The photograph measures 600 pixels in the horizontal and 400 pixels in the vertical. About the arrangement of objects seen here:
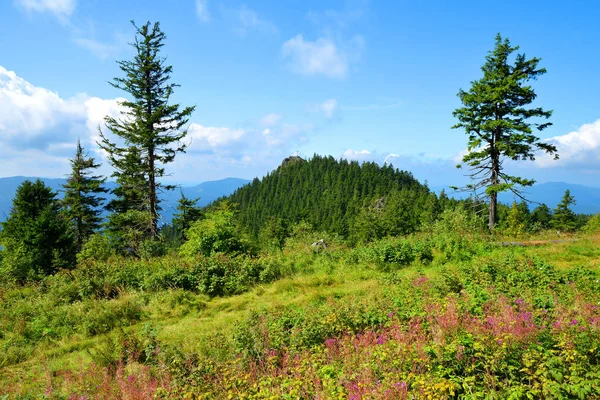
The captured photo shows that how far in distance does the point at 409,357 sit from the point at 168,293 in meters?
8.60

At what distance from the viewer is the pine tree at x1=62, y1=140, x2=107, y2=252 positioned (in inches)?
1236

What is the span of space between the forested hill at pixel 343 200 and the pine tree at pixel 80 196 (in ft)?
219

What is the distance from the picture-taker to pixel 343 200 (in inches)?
5994

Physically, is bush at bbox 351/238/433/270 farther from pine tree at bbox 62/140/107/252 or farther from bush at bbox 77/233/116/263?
pine tree at bbox 62/140/107/252

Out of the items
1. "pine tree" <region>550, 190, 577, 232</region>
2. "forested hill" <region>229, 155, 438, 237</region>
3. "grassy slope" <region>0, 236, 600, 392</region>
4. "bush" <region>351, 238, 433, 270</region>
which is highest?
"forested hill" <region>229, 155, 438, 237</region>

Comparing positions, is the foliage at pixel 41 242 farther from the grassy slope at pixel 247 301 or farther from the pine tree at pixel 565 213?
the pine tree at pixel 565 213

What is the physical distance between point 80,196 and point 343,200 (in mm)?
127315

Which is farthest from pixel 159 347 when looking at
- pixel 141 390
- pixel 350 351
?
pixel 350 351

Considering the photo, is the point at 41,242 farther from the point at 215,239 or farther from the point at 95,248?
the point at 215,239

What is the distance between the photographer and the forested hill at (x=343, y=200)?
103312 millimetres

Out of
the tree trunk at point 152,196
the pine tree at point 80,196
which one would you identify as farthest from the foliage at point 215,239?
the pine tree at point 80,196

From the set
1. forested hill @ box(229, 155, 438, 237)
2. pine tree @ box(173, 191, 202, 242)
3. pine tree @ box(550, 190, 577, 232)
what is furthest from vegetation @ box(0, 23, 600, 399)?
forested hill @ box(229, 155, 438, 237)

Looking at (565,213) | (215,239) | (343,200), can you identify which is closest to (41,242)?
(215,239)

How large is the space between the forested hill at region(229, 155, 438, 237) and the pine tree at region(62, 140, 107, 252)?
2631 inches
